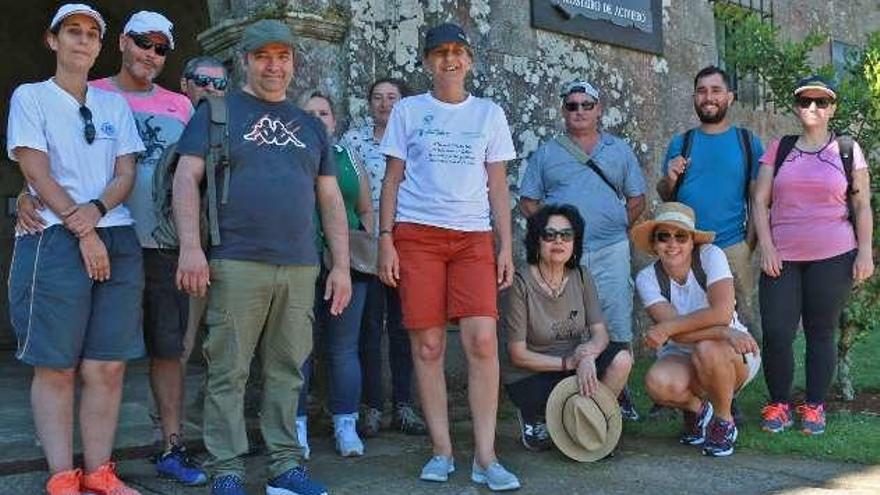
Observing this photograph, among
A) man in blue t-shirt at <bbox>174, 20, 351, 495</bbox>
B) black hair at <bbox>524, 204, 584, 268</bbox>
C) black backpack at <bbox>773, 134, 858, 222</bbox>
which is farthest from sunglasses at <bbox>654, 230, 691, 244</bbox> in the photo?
man in blue t-shirt at <bbox>174, 20, 351, 495</bbox>

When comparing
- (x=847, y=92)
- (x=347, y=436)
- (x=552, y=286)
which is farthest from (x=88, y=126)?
(x=847, y=92)

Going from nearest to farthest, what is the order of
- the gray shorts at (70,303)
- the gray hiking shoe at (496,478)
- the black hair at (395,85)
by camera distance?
the gray shorts at (70,303)
the gray hiking shoe at (496,478)
the black hair at (395,85)

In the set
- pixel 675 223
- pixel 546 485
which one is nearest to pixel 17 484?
pixel 546 485

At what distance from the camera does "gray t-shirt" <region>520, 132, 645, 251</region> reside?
4773mm

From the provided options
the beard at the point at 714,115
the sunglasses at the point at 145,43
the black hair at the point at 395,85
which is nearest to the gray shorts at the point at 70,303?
the sunglasses at the point at 145,43

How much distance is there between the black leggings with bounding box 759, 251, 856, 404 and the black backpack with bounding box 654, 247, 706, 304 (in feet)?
1.50

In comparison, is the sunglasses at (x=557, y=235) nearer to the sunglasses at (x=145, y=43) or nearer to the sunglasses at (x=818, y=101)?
the sunglasses at (x=818, y=101)

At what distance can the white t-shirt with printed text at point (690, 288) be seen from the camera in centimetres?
432

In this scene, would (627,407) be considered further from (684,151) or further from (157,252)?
(157,252)

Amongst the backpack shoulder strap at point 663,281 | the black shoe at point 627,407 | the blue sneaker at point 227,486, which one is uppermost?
the backpack shoulder strap at point 663,281

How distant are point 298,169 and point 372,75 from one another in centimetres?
177

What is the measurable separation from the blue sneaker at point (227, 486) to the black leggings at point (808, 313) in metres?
2.70

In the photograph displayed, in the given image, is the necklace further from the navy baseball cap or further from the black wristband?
the black wristband

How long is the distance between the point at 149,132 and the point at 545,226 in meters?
1.72
